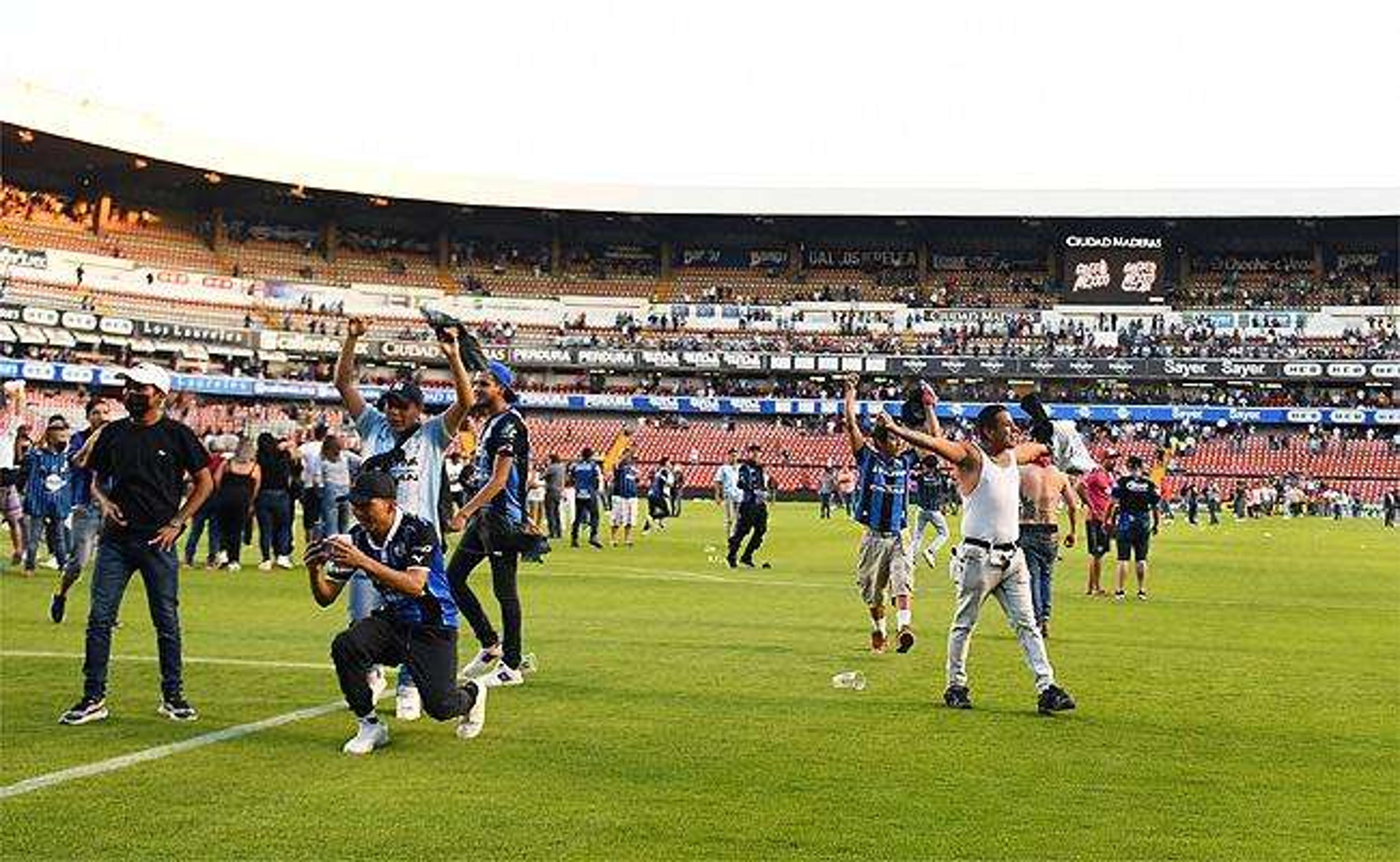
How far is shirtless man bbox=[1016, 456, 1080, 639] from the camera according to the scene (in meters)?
15.5

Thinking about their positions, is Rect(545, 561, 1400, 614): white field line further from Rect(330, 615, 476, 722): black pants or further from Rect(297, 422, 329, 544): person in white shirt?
Rect(330, 615, 476, 722): black pants

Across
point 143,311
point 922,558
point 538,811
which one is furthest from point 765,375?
point 538,811

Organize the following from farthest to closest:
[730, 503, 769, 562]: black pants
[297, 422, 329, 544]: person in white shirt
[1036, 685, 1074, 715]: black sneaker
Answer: [730, 503, 769, 562]: black pants < [297, 422, 329, 544]: person in white shirt < [1036, 685, 1074, 715]: black sneaker

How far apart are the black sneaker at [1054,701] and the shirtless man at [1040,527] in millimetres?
4910

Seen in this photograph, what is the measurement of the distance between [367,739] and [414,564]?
94cm

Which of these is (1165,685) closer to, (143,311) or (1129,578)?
(1129,578)

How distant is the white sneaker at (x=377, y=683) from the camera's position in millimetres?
9566

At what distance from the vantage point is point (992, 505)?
10.8 meters

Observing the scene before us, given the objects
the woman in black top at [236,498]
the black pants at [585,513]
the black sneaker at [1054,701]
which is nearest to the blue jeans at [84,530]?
the woman in black top at [236,498]

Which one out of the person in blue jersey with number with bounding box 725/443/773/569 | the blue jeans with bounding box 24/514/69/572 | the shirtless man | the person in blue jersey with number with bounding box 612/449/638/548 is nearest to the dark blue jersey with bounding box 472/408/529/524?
the shirtless man

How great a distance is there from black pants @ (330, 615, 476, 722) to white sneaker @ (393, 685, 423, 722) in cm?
80

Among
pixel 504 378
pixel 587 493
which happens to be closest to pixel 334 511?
pixel 587 493

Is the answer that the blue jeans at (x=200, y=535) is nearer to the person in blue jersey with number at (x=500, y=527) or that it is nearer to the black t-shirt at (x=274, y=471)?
the black t-shirt at (x=274, y=471)

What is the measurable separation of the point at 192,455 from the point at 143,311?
213 feet
